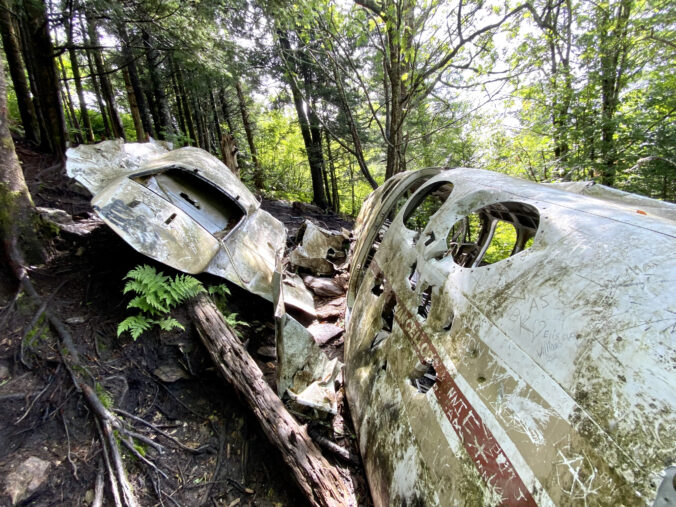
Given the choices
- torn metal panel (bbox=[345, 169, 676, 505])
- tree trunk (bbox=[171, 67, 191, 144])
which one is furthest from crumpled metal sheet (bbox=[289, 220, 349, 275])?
tree trunk (bbox=[171, 67, 191, 144])

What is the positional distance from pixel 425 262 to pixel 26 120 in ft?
35.8

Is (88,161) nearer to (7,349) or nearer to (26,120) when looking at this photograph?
(7,349)

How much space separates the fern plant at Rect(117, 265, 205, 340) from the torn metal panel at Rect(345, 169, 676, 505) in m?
2.09

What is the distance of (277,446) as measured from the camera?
7.43 feet

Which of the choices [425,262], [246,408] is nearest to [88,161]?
[246,408]

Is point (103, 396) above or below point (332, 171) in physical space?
below

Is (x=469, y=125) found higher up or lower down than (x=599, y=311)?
higher up

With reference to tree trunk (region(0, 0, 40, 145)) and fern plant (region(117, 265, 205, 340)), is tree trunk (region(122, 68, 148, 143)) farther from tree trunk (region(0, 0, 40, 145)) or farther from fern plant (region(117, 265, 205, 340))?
fern plant (region(117, 265, 205, 340))

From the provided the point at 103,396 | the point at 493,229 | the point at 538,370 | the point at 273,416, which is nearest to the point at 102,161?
the point at 103,396

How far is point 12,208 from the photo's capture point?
288 centimetres

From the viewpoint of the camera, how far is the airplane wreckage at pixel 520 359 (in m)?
0.84

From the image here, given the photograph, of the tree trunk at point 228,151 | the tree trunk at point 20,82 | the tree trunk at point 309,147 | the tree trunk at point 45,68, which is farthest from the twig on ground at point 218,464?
the tree trunk at point 309,147

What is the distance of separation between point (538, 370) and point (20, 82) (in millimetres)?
11659

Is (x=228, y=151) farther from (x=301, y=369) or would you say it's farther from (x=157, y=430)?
(x=157, y=430)
